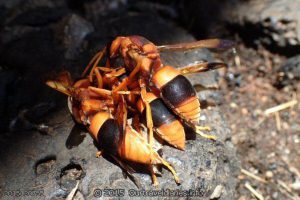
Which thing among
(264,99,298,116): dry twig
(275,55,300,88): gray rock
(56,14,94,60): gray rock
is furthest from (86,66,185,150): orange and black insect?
(275,55,300,88): gray rock

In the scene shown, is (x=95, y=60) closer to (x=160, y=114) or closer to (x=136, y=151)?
(x=160, y=114)

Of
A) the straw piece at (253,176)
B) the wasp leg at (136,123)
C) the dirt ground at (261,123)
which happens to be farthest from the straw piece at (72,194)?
the straw piece at (253,176)

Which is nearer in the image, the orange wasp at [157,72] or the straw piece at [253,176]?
the orange wasp at [157,72]

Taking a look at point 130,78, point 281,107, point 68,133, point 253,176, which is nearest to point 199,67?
point 130,78

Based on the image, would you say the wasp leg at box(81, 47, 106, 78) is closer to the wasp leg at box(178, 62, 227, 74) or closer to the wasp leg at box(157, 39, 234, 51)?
the wasp leg at box(157, 39, 234, 51)

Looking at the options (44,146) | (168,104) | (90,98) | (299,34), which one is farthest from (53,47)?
(299,34)

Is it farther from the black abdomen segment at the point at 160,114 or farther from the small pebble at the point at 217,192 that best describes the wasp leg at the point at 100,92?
the small pebble at the point at 217,192

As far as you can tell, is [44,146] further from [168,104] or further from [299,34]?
[299,34]
